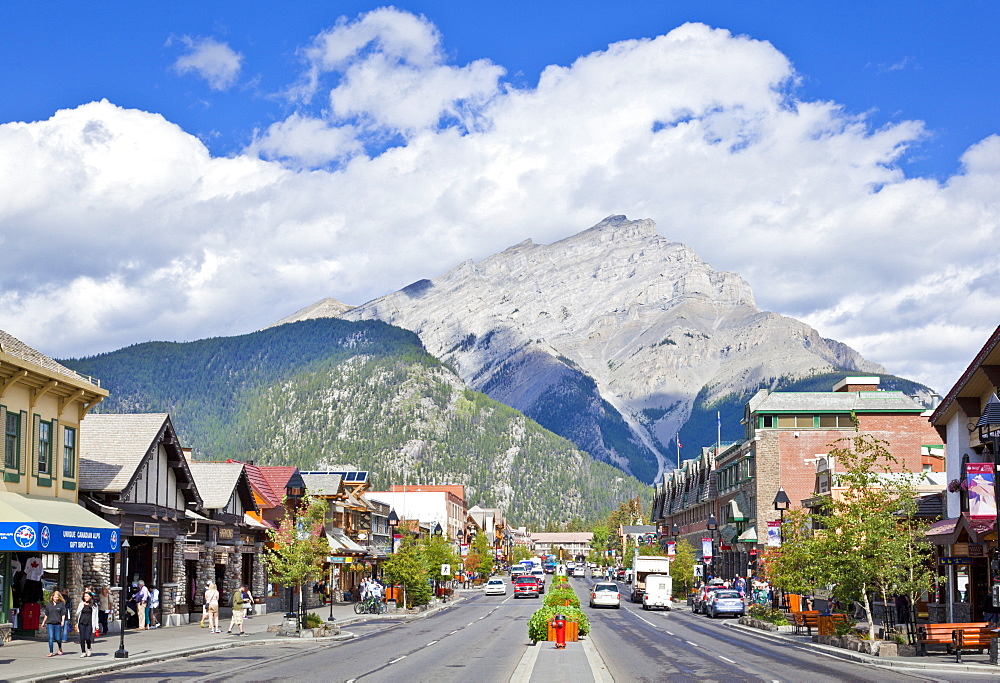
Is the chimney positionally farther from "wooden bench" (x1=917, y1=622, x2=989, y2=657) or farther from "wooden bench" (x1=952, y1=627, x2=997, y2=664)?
"wooden bench" (x1=917, y1=622, x2=989, y2=657)

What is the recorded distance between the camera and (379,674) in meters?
27.7

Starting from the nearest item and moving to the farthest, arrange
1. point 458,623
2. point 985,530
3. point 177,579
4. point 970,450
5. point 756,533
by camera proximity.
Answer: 1. point 985,530
2. point 970,450
3. point 177,579
4. point 458,623
5. point 756,533

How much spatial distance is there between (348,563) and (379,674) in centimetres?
5153

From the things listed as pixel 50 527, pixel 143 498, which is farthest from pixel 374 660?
pixel 143 498

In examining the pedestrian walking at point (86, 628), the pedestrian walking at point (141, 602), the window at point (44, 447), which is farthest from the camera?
the pedestrian walking at point (141, 602)

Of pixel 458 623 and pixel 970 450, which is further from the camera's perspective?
pixel 458 623

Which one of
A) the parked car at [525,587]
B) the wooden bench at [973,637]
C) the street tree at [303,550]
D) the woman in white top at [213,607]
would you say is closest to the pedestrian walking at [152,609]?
the woman in white top at [213,607]

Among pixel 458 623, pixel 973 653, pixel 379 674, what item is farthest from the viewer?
pixel 458 623

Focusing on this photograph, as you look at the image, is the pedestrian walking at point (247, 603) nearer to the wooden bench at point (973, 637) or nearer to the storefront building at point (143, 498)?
the storefront building at point (143, 498)

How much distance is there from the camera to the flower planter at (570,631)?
118ft

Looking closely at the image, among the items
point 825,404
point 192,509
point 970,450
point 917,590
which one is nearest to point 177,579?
point 192,509

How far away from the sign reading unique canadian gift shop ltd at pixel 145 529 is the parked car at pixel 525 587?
194 ft

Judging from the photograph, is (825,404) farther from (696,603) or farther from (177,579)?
(177,579)

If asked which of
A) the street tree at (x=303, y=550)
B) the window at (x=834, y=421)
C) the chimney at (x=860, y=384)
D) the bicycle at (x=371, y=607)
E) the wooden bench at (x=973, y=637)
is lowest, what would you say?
the bicycle at (x=371, y=607)
